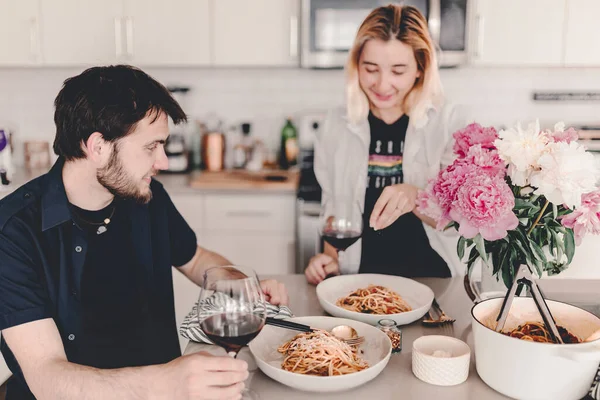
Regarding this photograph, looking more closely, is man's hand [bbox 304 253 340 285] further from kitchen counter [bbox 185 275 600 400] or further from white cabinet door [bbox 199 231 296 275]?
white cabinet door [bbox 199 231 296 275]

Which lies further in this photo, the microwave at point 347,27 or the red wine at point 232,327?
the microwave at point 347,27

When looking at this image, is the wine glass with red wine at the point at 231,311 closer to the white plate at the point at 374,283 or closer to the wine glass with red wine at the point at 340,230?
the white plate at the point at 374,283

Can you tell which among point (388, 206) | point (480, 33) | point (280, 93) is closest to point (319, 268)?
point (388, 206)

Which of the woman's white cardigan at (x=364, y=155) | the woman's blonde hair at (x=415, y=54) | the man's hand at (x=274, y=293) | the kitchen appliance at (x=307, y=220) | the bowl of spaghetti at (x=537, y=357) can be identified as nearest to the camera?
Answer: the bowl of spaghetti at (x=537, y=357)

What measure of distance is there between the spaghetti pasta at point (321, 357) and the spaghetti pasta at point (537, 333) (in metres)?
0.30

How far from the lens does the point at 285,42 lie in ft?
10.9

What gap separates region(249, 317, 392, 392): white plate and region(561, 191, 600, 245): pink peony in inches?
16.6

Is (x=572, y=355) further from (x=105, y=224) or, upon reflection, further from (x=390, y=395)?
(x=105, y=224)

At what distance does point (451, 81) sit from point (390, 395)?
9.17 feet

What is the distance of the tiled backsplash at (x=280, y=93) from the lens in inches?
143

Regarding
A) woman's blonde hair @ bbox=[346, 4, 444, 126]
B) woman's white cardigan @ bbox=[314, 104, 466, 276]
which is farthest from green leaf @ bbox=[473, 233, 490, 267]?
woman's blonde hair @ bbox=[346, 4, 444, 126]

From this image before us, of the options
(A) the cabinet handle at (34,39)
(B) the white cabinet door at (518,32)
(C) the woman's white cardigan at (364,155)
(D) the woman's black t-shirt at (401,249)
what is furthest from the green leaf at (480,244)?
(A) the cabinet handle at (34,39)

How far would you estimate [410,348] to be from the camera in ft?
4.38

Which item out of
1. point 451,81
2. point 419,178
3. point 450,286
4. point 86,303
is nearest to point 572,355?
point 450,286
